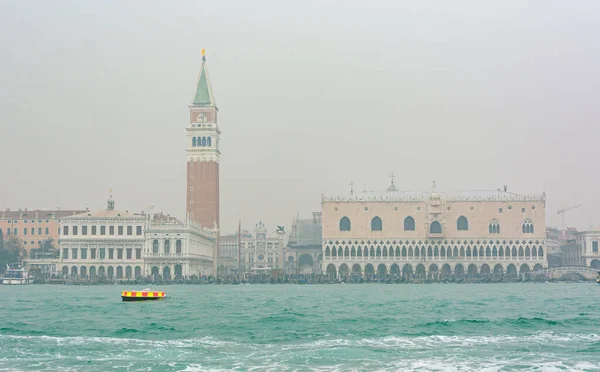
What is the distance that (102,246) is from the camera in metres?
91.6

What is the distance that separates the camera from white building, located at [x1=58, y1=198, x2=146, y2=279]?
91.1 meters

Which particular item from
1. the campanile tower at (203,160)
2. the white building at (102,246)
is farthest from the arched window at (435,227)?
the white building at (102,246)

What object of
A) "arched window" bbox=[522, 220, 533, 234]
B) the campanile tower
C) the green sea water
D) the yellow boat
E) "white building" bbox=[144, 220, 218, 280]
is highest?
the campanile tower

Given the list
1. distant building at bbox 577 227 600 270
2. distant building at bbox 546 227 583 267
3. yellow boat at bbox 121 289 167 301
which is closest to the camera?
yellow boat at bbox 121 289 167 301

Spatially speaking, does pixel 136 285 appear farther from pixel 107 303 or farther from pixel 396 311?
pixel 396 311

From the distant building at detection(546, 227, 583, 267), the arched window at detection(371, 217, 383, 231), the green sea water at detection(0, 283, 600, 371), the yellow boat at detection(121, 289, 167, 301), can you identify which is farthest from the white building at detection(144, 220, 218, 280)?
the green sea water at detection(0, 283, 600, 371)

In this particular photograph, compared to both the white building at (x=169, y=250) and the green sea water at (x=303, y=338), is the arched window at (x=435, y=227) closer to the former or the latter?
the white building at (x=169, y=250)

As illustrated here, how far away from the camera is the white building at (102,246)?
91125mm

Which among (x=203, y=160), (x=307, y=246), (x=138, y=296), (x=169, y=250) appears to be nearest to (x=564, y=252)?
(x=307, y=246)

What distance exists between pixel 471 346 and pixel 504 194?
7959cm

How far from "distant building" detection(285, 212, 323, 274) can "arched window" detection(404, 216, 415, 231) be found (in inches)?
897

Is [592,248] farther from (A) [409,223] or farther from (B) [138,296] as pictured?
(B) [138,296]

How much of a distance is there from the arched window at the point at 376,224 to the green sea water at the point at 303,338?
59.5 m

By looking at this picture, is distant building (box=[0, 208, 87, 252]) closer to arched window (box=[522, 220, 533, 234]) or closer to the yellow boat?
arched window (box=[522, 220, 533, 234])
